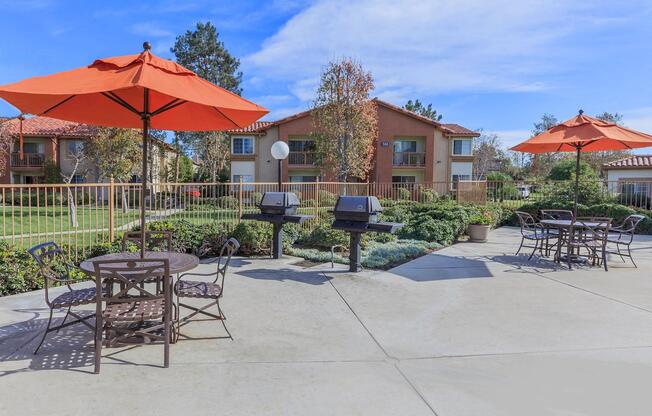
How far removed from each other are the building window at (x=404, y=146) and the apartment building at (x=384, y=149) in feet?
0.92

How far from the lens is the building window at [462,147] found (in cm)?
3263

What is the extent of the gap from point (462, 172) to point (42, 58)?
1123 inches

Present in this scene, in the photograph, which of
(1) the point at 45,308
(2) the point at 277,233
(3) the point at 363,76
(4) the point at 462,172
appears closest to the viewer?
(1) the point at 45,308

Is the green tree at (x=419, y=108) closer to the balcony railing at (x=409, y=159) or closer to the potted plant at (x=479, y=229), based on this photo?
the balcony railing at (x=409, y=159)

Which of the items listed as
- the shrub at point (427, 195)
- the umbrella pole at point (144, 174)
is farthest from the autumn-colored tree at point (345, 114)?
the umbrella pole at point (144, 174)

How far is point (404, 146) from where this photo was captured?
33688 millimetres

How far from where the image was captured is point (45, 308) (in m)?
5.20

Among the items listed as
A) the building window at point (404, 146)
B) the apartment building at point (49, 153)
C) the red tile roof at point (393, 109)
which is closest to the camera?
the apartment building at point (49, 153)

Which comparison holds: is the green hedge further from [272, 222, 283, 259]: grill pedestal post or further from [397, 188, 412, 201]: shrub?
[272, 222, 283, 259]: grill pedestal post

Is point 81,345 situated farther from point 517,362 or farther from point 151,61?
point 517,362

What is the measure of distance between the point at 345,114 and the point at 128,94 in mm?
21868

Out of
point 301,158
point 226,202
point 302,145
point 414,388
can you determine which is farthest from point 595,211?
point 302,145

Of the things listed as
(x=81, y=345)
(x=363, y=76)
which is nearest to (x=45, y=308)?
(x=81, y=345)

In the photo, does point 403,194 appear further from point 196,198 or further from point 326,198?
point 196,198
